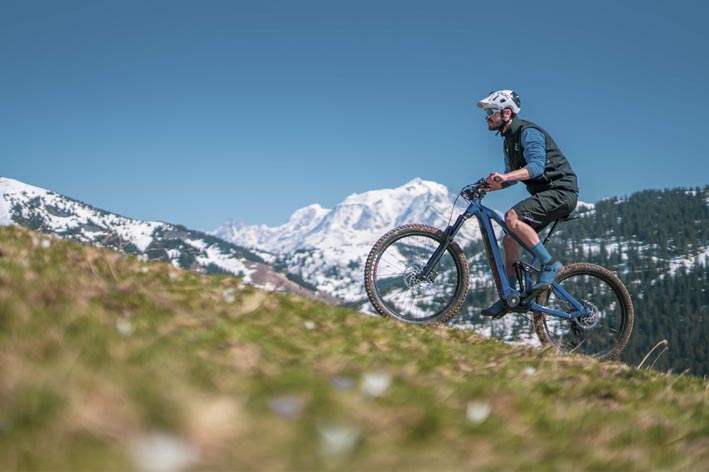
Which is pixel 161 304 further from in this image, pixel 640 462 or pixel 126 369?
pixel 640 462

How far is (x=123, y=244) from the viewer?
8.48 m

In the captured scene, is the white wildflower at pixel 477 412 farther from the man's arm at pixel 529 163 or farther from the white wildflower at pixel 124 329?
the man's arm at pixel 529 163

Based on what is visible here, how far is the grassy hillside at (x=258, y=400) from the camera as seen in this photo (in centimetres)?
175

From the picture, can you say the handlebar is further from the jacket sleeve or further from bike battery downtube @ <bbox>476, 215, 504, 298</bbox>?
the jacket sleeve

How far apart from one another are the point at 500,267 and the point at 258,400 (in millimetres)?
8245

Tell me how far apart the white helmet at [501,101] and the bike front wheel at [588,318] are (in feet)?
10.9

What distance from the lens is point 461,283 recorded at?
32.9 ft

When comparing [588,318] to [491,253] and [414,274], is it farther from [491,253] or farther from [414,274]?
[414,274]

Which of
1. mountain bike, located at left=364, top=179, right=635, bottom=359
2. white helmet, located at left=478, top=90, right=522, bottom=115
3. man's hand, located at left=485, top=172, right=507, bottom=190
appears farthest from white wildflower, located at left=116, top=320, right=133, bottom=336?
white helmet, located at left=478, top=90, right=522, bottom=115

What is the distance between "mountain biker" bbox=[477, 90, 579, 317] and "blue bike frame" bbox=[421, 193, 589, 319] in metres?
0.17

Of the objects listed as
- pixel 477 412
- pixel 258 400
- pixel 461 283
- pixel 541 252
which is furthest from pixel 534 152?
pixel 258 400

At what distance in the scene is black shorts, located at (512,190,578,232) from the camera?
9.55 meters

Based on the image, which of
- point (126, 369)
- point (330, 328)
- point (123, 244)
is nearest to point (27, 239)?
point (123, 244)

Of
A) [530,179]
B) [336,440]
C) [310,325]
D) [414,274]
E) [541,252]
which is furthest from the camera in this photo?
[414,274]
